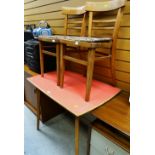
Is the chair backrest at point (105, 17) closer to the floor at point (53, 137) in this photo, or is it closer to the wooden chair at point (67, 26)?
the wooden chair at point (67, 26)

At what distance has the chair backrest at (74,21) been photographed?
1833mm

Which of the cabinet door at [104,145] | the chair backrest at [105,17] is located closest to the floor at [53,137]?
the cabinet door at [104,145]

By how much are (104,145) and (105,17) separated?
1231 mm

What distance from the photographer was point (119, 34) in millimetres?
1547

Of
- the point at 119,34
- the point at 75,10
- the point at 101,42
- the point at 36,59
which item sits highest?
the point at 75,10

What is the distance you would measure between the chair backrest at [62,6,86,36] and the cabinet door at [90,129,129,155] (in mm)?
1137

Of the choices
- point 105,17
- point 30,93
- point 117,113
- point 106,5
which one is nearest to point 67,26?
point 105,17

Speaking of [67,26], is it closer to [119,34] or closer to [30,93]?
[119,34]

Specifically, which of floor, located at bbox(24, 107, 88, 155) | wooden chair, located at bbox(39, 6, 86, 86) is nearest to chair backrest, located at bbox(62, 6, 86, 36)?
wooden chair, located at bbox(39, 6, 86, 86)
